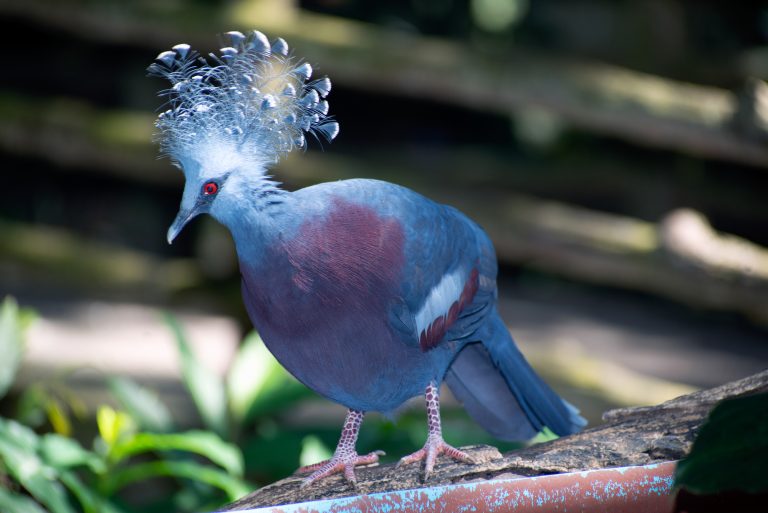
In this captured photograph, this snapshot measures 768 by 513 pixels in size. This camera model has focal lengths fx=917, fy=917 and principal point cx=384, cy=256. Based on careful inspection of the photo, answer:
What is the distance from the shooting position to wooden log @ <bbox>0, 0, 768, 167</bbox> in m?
2.88

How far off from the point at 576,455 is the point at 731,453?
0.43 meters

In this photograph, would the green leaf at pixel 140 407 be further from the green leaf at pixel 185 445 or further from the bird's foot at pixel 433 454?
the bird's foot at pixel 433 454

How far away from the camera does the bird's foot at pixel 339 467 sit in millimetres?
1540

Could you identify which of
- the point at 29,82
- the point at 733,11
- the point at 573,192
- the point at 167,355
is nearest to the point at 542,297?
the point at 573,192

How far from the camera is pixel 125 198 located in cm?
523

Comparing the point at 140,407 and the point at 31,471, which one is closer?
the point at 31,471

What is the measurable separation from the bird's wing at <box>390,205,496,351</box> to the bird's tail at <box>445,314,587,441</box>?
15cm

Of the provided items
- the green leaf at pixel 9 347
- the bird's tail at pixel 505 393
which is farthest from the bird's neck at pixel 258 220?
the green leaf at pixel 9 347

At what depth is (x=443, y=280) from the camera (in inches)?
60.9

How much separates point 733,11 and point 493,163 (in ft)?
4.95

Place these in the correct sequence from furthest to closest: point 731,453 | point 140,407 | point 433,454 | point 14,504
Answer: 1. point 140,407
2. point 14,504
3. point 433,454
4. point 731,453

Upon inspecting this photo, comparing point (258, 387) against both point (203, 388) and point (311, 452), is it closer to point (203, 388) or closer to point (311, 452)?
point (203, 388)

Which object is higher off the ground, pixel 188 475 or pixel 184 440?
pixel 184 440

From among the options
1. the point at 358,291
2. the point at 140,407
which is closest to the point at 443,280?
the point at 358,291
